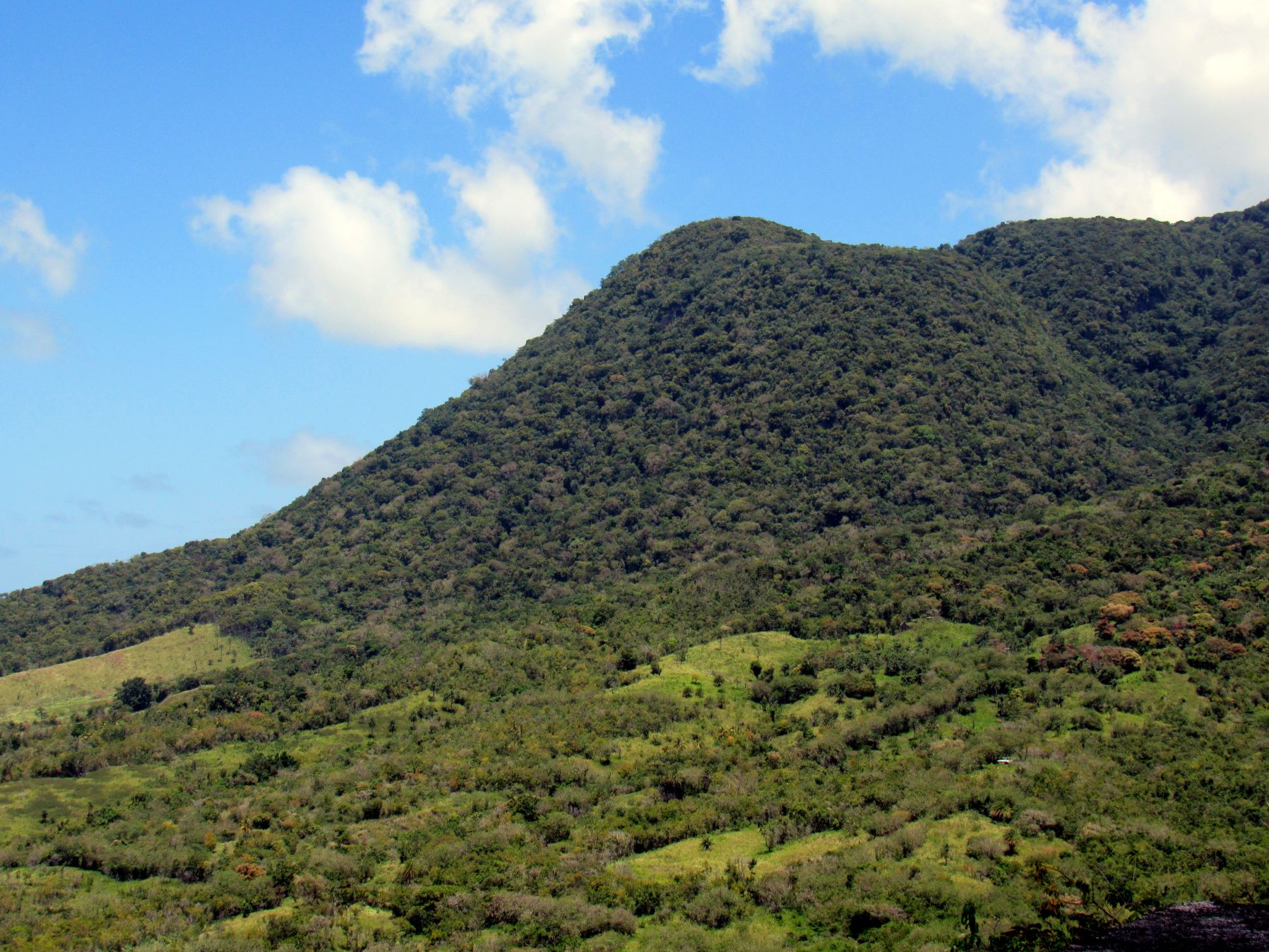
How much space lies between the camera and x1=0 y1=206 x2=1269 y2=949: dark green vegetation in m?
40.7

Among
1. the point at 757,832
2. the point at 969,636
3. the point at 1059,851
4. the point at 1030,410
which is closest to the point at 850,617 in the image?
the point at 969,636

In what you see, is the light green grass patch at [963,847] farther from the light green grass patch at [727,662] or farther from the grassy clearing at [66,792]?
the grassy clearing at [66,792]

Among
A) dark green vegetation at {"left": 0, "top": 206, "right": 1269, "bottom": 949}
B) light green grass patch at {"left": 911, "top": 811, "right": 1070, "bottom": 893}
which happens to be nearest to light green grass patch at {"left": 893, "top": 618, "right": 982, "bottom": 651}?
dark green vegetation at {"left": 0, "top": 206, "right": 1269, "bottom": 949}

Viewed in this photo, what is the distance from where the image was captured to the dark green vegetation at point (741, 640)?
40656 millimetres

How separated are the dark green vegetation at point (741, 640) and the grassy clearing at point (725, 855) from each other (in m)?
0.31

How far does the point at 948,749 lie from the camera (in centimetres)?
5291

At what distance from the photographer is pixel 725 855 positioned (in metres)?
45.0

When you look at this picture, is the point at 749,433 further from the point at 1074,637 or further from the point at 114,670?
the point at 114,670

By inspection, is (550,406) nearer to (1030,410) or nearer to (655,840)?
(1030,410)

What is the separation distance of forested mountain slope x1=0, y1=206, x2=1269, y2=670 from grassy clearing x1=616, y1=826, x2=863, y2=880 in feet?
173

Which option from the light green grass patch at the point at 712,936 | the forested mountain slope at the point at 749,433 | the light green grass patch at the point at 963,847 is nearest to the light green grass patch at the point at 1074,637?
the light green grass patch at the point at 963,847

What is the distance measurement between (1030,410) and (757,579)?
47177mm

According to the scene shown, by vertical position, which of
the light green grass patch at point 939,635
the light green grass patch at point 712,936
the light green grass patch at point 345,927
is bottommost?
the light green grass patch at point 712,936

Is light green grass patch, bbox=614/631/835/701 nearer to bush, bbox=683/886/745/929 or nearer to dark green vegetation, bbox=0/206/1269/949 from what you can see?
dark green vegetation, bbox=0/206/1269/949
